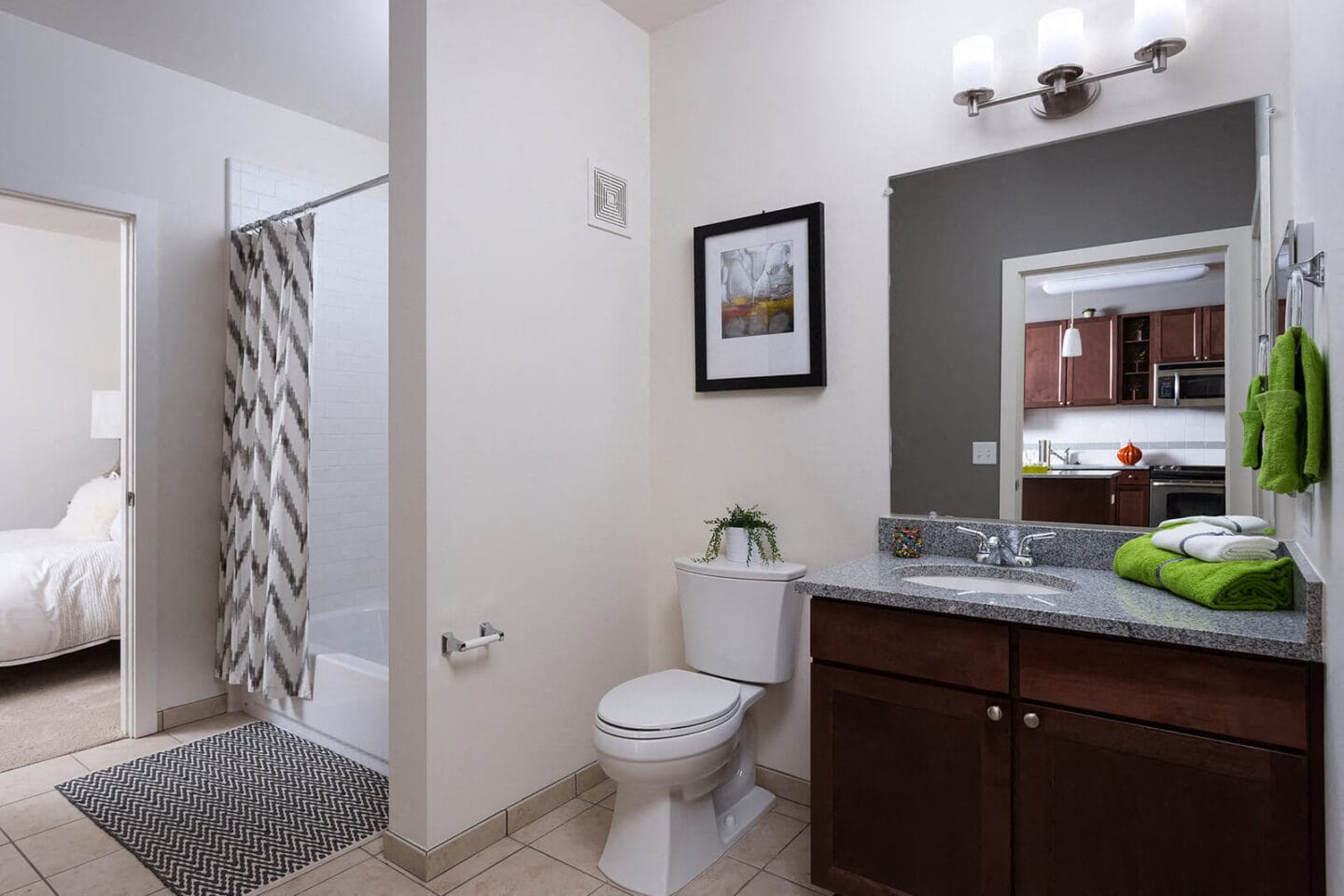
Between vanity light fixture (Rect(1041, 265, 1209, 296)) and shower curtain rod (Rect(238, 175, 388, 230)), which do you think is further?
shower curtain rod (Rect(238, 175, 388, 230))

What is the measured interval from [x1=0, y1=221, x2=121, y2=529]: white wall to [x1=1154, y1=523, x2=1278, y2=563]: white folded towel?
5498 mm

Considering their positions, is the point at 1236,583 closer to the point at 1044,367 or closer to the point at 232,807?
the point at 1044,367

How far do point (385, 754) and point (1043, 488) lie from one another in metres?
2.29

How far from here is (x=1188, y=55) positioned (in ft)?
5.96

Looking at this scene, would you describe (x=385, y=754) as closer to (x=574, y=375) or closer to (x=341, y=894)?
(x=341, y=894)

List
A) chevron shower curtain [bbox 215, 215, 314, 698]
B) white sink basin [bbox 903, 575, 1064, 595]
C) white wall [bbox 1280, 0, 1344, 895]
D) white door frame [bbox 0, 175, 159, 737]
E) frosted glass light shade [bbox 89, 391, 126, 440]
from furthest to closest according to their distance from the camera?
frosted glass light shade [bbox 89, 391, 126, 440], white door frame [bbox 0, 175, 159, 737], chevron shower curtain [bbox 215, 215, 314, 698], white sink basin [bbox 903, 575, 1064, 595], white wall [bbox 1280, 0, 1344, 895]

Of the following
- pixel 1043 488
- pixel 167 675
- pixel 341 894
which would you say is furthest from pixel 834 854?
pixel 167 675

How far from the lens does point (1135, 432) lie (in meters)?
1.88

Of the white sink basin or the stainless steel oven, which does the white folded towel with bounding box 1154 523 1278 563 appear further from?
the white sink basin

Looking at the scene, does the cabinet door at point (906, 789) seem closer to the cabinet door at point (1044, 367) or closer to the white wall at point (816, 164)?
the white wall at point (816, 164)

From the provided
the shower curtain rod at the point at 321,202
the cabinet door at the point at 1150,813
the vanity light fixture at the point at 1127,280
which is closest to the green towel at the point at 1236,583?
the cabinet door at the point at 1150,813

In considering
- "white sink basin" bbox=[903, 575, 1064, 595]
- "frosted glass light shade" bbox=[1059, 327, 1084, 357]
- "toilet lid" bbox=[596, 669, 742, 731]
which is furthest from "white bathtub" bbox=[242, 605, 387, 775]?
"frosted glass light shade" bbox=[1059, 327, 1084, 357]

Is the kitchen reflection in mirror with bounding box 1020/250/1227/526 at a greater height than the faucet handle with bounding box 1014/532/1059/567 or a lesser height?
greater

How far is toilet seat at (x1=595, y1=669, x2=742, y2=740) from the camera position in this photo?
6.25 feet
